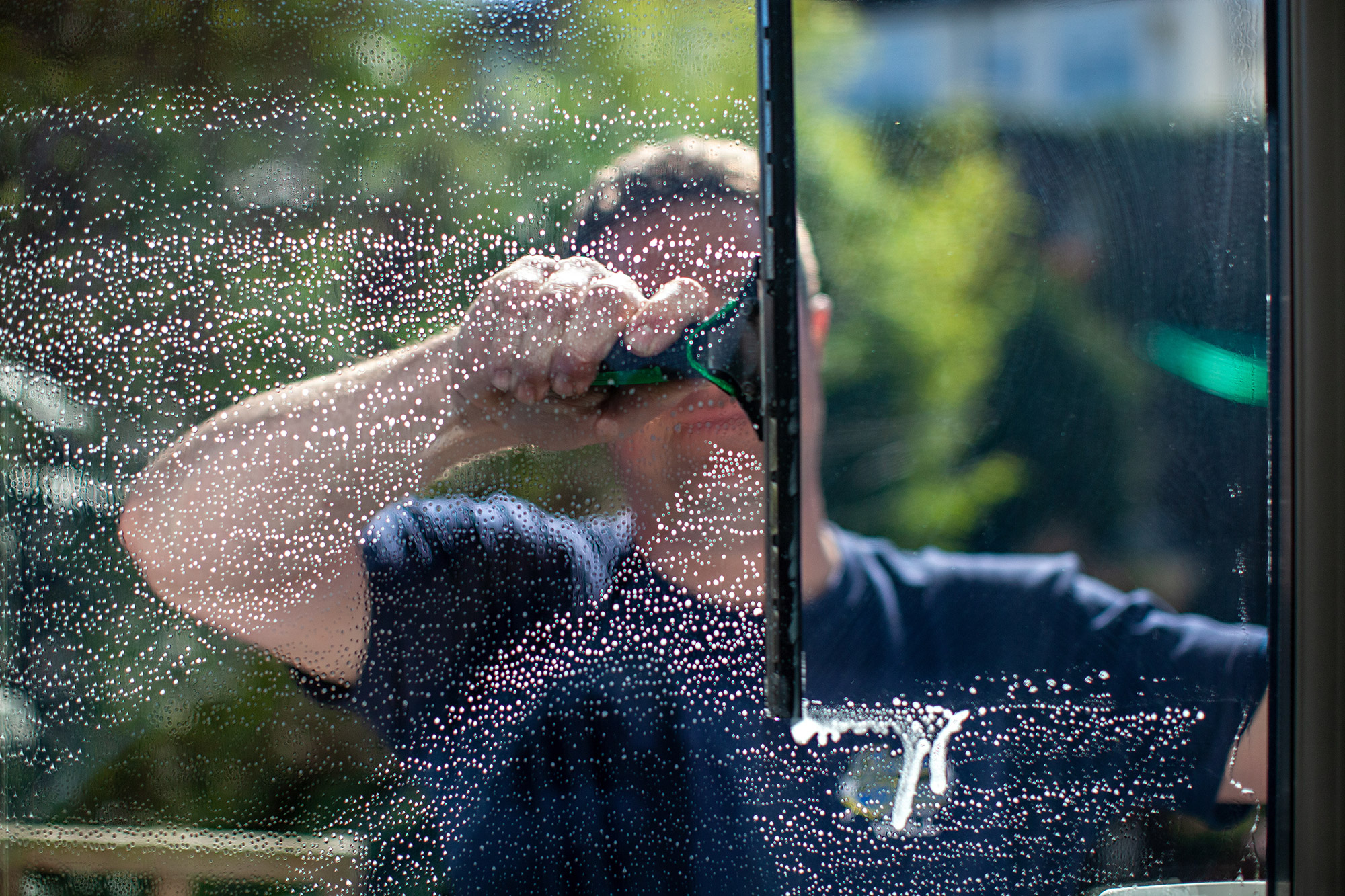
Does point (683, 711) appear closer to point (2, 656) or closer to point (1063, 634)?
point (1063, 634)

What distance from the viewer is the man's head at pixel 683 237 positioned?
2.84ft

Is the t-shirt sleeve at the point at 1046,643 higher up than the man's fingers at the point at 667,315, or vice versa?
the man's fingers at the point at 667,315

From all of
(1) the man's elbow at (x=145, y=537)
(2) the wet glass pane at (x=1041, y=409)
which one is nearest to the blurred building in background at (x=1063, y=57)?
(2) the wet glass pane at (x=1041, y=409)

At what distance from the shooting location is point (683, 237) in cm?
87

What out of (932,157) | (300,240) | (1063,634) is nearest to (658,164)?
(932,157)

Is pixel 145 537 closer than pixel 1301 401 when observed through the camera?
No

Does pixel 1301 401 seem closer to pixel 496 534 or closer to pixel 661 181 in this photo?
pixel 661 181

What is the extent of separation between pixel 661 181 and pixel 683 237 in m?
0.08

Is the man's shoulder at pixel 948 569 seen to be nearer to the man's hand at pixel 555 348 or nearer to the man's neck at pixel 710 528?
the man's neck at pixel 710 528

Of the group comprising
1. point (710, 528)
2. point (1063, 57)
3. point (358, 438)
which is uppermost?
point (1063, 57)

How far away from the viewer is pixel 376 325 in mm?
896

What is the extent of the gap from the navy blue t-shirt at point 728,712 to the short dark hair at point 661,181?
0.34 m

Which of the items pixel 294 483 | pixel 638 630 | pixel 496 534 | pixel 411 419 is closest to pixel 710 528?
pixel 638 630

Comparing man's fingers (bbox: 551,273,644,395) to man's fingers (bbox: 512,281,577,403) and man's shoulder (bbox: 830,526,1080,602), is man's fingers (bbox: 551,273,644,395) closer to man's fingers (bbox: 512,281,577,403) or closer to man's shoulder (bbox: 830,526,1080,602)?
man's fingers (bbox: 512,281,577,403)
